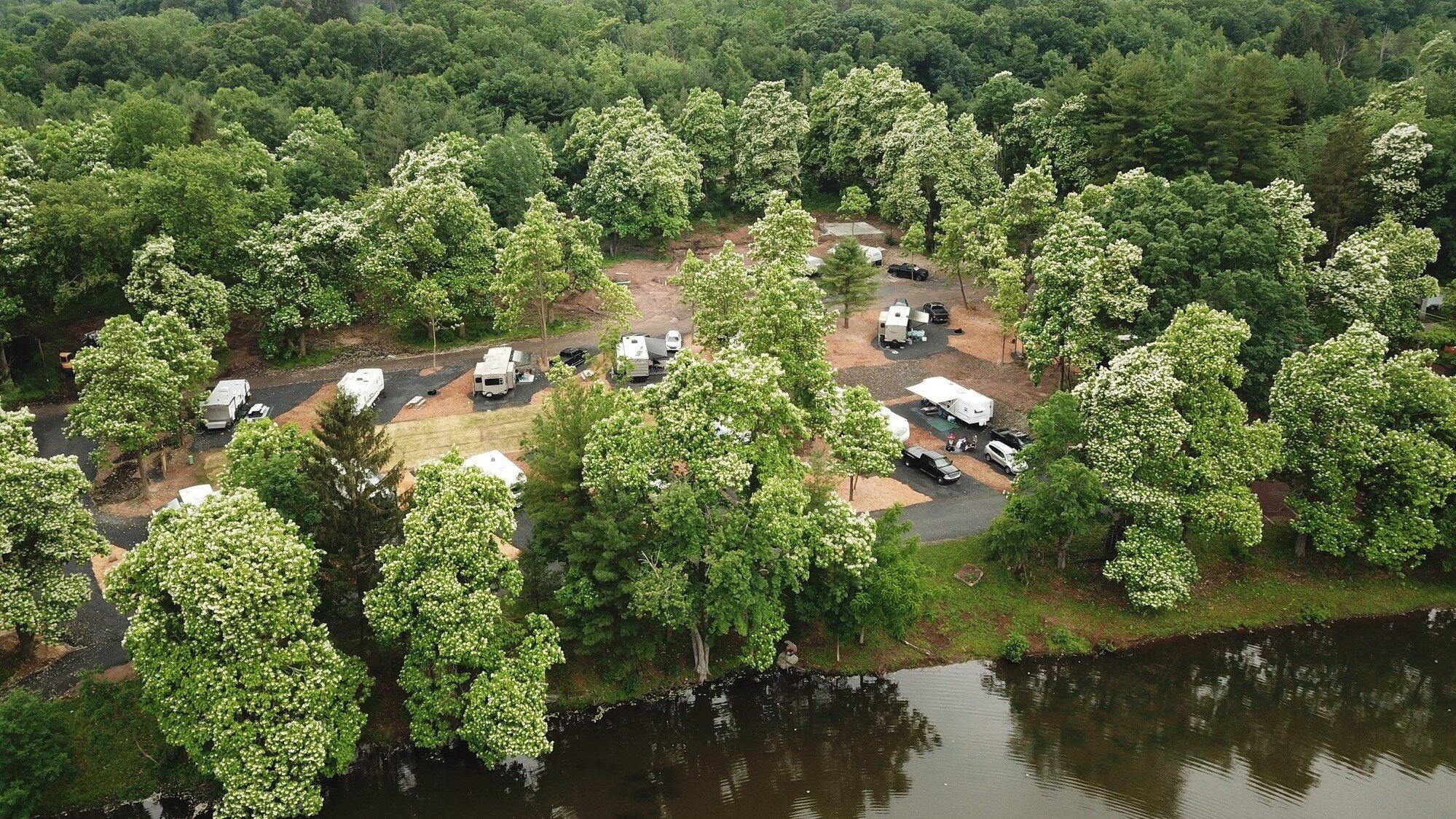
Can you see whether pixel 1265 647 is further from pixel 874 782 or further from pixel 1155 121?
pixel 1155 121

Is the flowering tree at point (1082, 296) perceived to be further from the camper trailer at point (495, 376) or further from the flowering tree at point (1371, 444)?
the camper trailer at point (495, 376)

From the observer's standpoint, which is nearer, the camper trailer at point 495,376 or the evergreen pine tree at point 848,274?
the camper trailer at point 495,376

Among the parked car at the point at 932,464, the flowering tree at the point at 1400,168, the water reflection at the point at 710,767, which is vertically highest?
the flowering tree at the point at 1400,168

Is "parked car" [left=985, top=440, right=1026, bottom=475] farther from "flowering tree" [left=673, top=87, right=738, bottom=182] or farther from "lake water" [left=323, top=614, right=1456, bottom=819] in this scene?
"flowering tree" [left=673, top=87, right=738, bottom=182]

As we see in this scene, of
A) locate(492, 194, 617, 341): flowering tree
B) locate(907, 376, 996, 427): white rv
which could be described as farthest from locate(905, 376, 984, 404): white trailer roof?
locate(492, 194, 617, 341): flowering tree

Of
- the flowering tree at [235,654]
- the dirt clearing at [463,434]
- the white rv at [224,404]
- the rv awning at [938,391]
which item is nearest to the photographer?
the flowering tree at [235,654]

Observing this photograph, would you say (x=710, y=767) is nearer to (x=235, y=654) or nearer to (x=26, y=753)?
(x=235, y=654)

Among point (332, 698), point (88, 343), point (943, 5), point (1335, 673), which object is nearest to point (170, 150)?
point (88, 343)

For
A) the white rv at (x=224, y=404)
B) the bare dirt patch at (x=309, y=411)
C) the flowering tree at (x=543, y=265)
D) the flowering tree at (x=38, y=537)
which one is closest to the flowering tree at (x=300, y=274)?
the bare dirt patch at (x=309, y=411)
